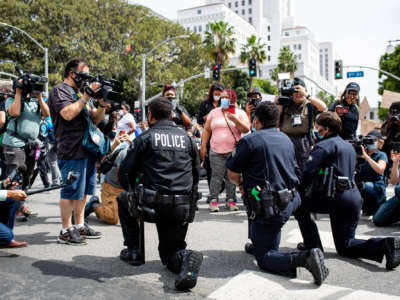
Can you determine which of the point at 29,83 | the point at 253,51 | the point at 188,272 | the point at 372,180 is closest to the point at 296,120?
the point at 372,180

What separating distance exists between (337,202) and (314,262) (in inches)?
37.7

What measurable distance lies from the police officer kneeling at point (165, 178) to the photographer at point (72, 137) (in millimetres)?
1028

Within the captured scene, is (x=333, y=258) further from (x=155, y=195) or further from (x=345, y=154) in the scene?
(x=155, y=195)

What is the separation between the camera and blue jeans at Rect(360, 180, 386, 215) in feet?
20.2

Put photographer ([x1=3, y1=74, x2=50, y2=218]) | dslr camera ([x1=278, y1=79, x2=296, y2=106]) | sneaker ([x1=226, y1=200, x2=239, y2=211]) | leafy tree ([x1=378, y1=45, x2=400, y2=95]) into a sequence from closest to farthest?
dslr camera ([x1=278, y1=79, x2=296, y2=106]) < photographer ([x1=3, y1=74, x2=50, y2=218]) < sneaker ([x1=226, y1=200, x2=239, y2=211]) < leafy tree ([x1=378, y1=45, x2=400, y2=95])

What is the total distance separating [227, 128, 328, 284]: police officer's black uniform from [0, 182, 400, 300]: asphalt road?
22cm

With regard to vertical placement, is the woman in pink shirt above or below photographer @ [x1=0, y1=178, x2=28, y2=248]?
above

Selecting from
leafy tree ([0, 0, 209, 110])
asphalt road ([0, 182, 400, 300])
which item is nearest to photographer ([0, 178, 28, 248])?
asphalt road ([0, 182, 400, 300])

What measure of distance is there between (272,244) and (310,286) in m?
0.49

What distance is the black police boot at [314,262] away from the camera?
10.4 feet

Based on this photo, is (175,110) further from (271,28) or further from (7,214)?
(271,28)

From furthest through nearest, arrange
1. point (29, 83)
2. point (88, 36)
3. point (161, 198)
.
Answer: point (88, 36), point (29, 83), point (161, 198)

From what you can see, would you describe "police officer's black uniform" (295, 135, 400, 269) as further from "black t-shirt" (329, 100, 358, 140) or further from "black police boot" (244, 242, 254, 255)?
"black t-shirt" (329, 100, 358, 140)

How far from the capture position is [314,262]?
318 centimetres
